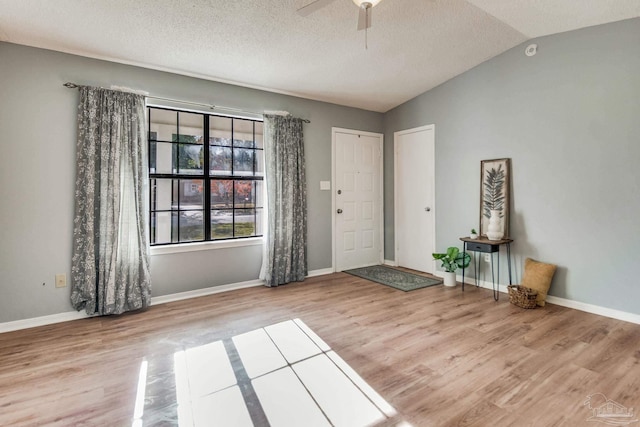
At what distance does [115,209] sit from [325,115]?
3.00 metres

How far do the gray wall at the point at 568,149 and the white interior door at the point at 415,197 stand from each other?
45 centimetres

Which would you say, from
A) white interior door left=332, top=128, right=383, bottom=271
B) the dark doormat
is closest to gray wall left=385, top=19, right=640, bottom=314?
the dark doormat

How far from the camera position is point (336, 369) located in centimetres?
211

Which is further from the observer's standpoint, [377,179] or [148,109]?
[377,179]

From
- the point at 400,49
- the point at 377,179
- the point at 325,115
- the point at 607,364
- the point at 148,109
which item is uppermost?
the point at 400,49

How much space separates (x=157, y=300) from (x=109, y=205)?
1159 millimetres

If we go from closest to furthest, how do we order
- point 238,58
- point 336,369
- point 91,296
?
point 336,369
point 91,296
point 238,58

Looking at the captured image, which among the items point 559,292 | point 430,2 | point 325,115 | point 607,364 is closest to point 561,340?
point 607,364

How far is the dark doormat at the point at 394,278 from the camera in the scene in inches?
160

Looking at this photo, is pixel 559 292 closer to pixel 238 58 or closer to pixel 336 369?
pixel 336 369

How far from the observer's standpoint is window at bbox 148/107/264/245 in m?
3.59

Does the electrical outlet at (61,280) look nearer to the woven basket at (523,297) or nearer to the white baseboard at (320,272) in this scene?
the white baseboard at (320,272)

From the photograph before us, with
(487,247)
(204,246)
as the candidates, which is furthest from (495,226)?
(204,246)

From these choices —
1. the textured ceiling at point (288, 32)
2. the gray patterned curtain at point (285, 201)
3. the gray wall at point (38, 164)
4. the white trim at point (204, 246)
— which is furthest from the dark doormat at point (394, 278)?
the gray wall at point (38, 164)
